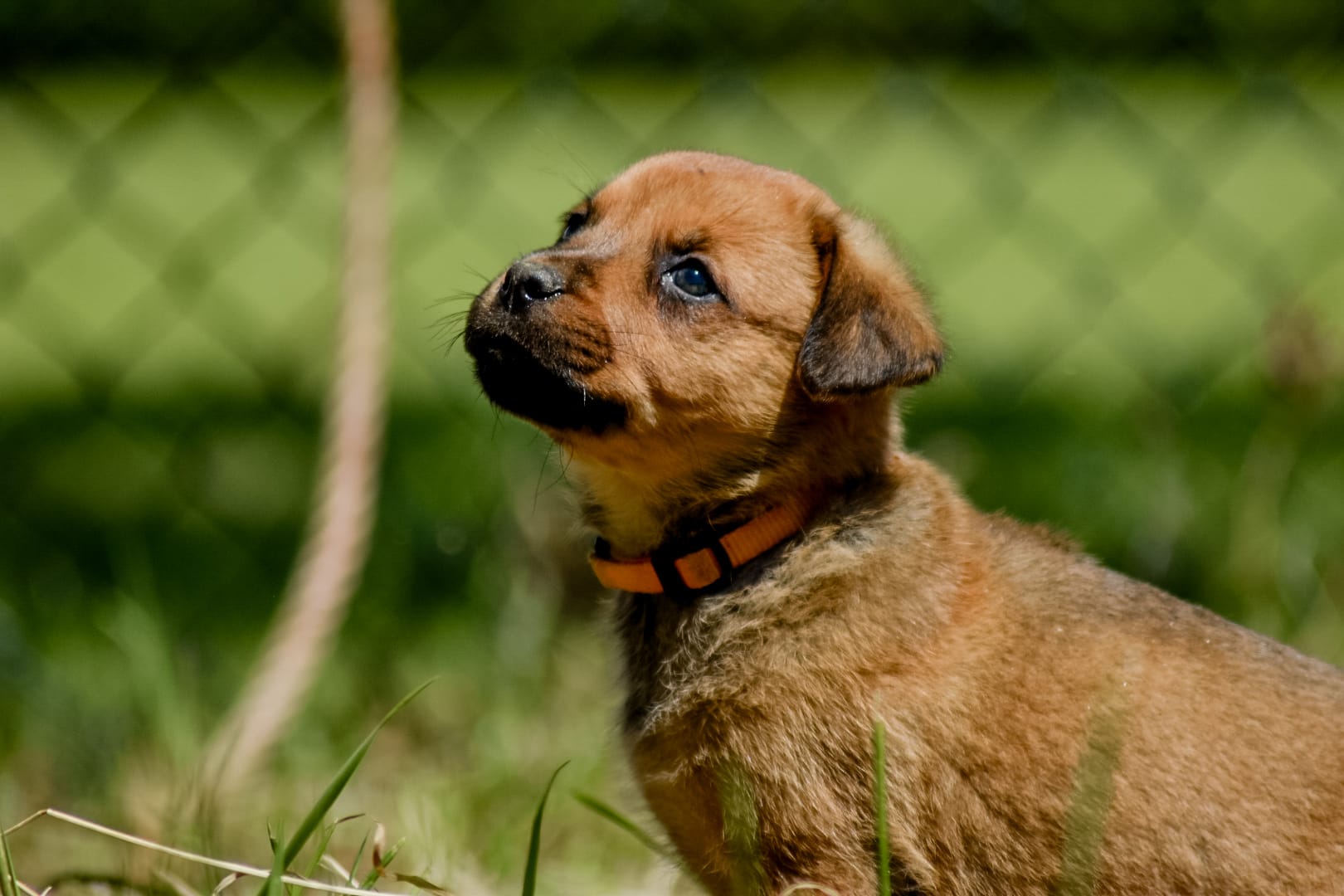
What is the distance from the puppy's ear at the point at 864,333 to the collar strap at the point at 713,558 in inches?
12.4

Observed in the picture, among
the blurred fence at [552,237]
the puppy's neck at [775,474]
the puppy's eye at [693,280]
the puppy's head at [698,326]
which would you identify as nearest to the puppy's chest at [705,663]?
the puppy's neck at [775,474]

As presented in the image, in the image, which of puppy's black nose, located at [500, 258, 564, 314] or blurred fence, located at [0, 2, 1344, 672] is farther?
blurred fence, located at [0, 2, 1344, 672]

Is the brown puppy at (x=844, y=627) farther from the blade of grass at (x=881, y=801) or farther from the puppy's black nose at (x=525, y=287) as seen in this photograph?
the blade of grass at (x=881, y=801)

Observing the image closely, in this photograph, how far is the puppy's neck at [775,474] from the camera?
11.5ft

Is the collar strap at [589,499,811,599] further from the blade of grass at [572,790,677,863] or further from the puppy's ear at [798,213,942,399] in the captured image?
the blade of grass at [572,790,677,863]

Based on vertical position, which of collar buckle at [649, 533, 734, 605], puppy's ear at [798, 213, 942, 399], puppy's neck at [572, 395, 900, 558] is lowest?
collar buckle at [649, 533, 734, 605]

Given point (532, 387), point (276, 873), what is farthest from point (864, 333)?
point (276, 873)

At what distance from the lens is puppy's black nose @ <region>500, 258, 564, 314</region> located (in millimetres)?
3361

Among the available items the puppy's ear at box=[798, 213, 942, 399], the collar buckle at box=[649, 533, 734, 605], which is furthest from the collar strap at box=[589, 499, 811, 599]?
the puppy's ear at box=[798, 213, 942, 399]

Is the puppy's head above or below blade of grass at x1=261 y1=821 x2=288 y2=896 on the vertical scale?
above

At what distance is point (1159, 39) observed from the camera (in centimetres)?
1473

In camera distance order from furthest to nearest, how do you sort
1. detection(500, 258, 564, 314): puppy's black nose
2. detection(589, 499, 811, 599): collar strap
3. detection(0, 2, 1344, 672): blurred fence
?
detection(0, 2, 1344, 672): blurred fence, detection(589, 499, 811, 599): collar strap, detection(500, 258, 564, 314): puppy's black nose

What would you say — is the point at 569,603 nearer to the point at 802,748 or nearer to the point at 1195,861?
the point at 802,748

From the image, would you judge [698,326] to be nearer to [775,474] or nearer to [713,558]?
[775,474]
